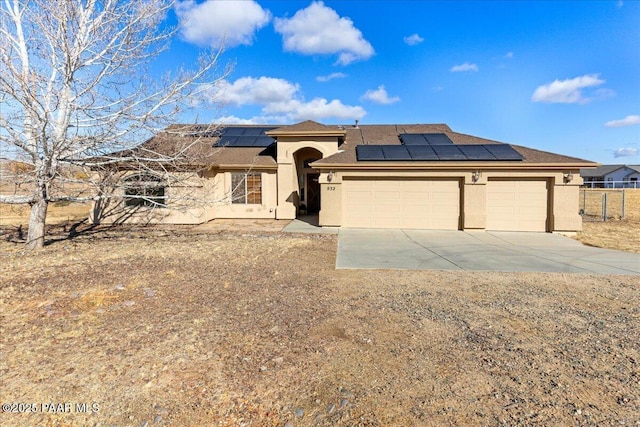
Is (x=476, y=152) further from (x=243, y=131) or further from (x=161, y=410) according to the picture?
(x=161, y=410)

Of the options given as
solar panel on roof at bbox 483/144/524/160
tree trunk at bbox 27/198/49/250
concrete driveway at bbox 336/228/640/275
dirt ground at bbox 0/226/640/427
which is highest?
solar panel on roof at bbox 483/144/524/160

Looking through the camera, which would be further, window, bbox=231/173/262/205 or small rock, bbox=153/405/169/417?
window, bbox=231/173/262/205

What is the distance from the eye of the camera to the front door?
17.6 meters

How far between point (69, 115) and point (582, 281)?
12.4 meters

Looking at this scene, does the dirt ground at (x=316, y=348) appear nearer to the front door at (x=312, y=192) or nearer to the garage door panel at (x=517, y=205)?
the garage door panel at (x=517, y=205)

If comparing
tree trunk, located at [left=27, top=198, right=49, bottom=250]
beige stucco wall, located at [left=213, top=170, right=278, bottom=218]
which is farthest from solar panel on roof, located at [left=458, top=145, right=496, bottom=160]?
tree trunk, located at [left=27, top=198, right=49, bottom=250]

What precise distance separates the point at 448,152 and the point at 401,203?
116 inches

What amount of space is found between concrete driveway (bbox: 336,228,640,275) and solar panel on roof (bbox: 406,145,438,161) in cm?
308

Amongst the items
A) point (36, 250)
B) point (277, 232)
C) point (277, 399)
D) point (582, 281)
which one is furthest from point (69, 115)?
point (582, 281)

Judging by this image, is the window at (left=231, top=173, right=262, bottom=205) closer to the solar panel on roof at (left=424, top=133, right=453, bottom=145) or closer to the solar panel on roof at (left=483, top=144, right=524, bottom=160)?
the solar panel on roof at (left=424, top=133, right=453, bottom=145)

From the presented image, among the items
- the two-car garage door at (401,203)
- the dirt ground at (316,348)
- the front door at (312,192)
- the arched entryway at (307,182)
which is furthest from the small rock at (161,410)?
the front door at (312,192)

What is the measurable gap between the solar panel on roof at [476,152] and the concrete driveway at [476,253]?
9.92ft

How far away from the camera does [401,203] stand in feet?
43.2

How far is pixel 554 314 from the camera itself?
15.4 ft
